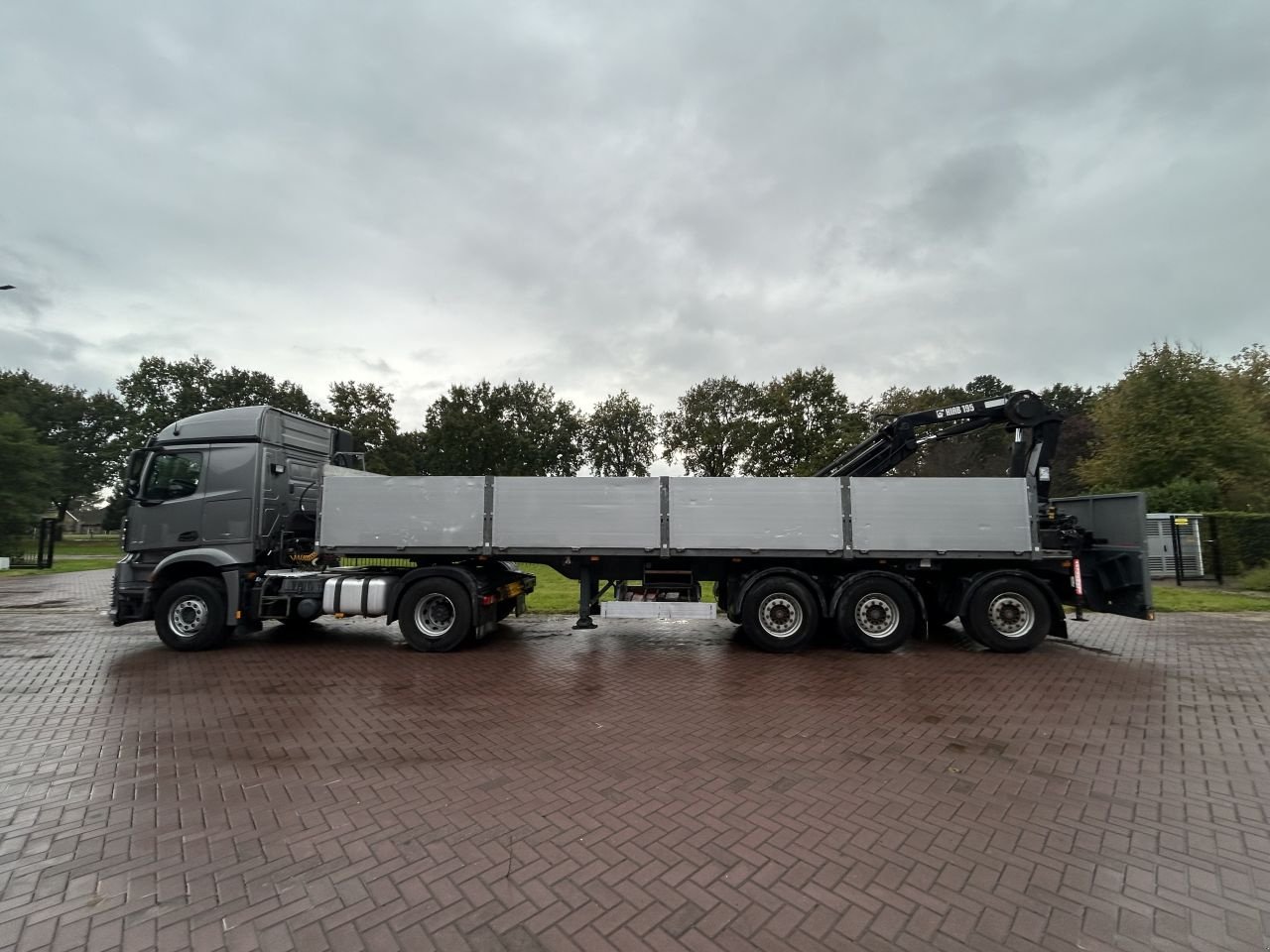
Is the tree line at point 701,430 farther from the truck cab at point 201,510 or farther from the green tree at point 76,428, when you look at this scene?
the truck cab at point 201,510

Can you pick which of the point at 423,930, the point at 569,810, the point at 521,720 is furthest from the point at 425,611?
the point at 423,930

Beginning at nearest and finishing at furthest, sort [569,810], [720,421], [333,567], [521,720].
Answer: [569,810]
[521,720]
[333,567]
[720,421]

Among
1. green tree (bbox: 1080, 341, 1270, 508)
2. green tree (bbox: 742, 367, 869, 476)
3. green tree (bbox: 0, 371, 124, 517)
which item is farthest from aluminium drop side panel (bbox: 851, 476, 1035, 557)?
green tree (bbox: 0, 371, 124, 517)

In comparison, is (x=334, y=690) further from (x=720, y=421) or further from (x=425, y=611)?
(x=720, y=421)

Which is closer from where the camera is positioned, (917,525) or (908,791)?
(908,791)

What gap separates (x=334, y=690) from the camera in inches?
247

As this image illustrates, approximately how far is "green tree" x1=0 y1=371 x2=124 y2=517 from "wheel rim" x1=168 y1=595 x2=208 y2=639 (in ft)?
189

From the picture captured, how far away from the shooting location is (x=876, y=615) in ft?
26.5

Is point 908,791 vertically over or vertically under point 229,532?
under

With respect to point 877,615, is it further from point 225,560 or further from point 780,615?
point 225,560

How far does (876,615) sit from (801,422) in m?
27.0

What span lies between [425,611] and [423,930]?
6136 millimetres

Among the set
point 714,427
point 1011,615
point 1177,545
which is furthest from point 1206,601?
point 714,427

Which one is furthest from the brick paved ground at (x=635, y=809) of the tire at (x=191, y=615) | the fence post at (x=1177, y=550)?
the fence post at (x=1177, y=550)
